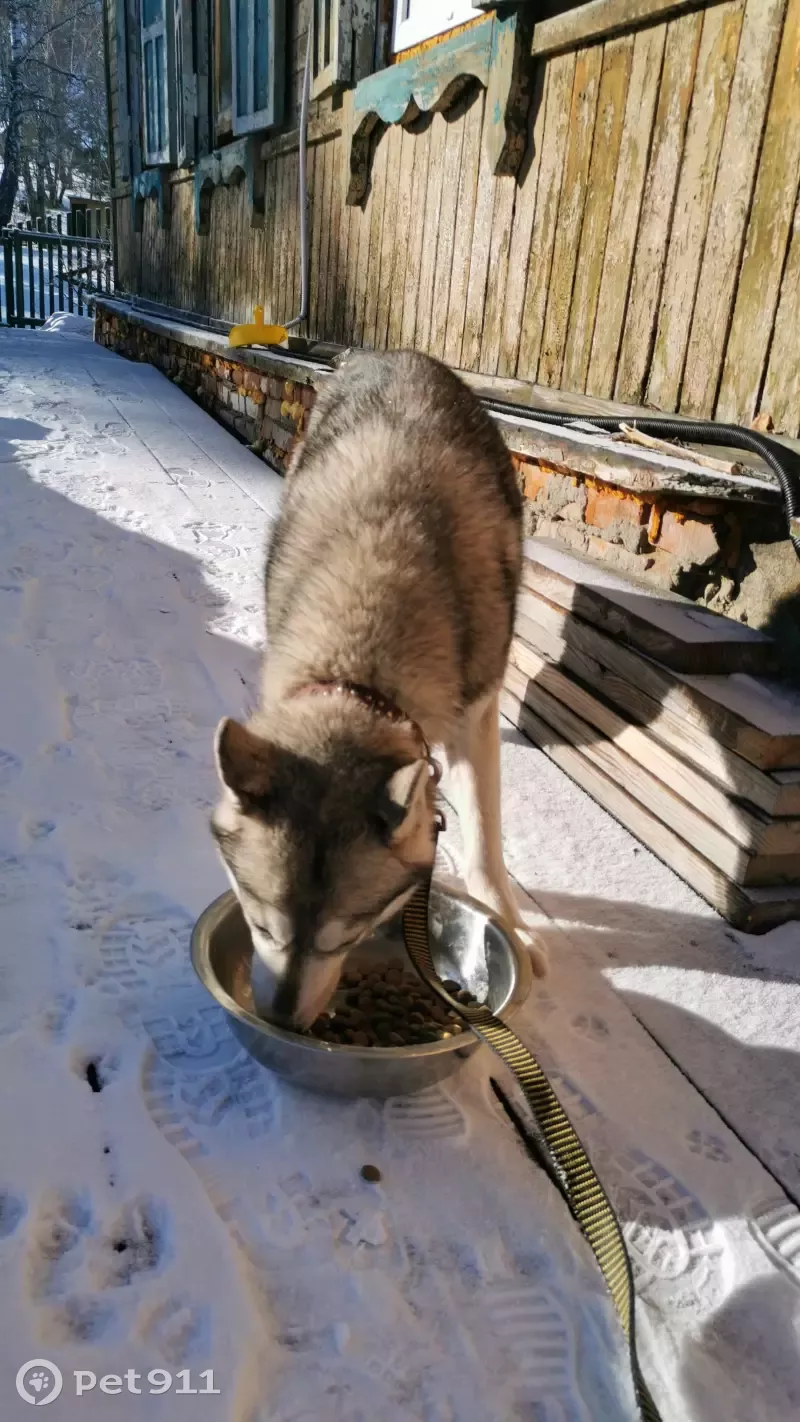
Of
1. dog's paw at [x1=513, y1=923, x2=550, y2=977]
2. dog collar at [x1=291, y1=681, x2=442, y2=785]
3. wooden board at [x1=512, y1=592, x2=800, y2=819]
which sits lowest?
dog's paw at [x1=513, y1=923, x2=550, y2=977]

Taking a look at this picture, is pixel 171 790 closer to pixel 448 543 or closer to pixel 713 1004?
pixel 448 543

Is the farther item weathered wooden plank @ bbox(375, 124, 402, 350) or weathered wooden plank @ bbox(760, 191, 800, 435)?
weathered wooden plank @ bbox(375, 124, 402, 350)

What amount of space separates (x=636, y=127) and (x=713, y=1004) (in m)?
3.15

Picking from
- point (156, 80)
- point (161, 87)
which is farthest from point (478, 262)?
point (156, 80)

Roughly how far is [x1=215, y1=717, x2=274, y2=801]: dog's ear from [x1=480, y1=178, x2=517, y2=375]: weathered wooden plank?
11.1 feet

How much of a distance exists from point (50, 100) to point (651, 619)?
30250mm

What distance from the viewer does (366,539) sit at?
196 centimetres

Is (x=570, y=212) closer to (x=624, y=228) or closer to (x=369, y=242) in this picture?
(x=624, y=228)

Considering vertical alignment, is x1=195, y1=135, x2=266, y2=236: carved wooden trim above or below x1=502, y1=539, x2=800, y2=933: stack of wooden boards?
above

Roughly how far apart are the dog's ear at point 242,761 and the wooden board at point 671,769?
4.38 ft

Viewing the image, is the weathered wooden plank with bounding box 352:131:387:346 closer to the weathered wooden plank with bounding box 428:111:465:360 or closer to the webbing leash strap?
the weathered wooden plank with bounding box 428:111:465:360

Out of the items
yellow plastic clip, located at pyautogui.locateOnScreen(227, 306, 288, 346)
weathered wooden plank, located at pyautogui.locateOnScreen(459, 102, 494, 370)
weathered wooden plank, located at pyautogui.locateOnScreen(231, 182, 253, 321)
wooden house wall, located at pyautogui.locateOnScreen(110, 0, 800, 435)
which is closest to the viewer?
wooden house wall, located at pyautogui.locateOnScreen(110, 0, 800, 435)

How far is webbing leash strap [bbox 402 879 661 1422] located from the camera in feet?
4.34

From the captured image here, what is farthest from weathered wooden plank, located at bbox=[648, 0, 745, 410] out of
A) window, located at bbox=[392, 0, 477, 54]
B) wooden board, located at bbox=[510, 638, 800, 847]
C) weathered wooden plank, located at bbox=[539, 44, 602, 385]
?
window, located at bbox=[392, 0, 477, 54]
